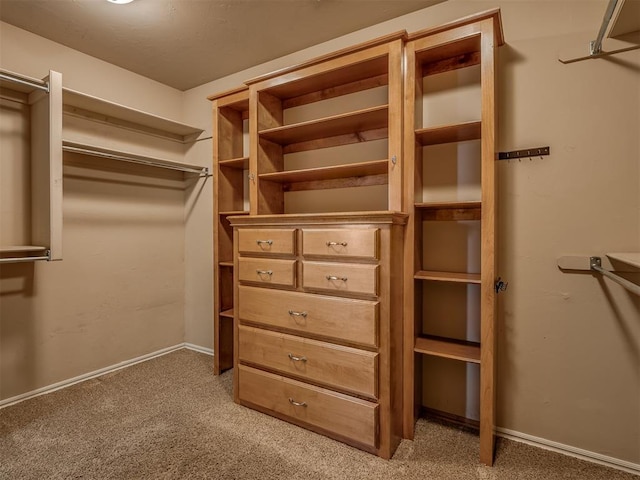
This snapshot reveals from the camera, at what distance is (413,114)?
71.9 inches

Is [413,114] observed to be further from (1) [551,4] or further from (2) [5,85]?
(2) [5,85]

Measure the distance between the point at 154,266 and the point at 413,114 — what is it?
2560mm

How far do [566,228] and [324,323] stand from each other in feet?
4.43

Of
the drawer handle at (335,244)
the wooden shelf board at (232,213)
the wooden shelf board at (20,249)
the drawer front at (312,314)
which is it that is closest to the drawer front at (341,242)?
the drawer handle at (335,244)

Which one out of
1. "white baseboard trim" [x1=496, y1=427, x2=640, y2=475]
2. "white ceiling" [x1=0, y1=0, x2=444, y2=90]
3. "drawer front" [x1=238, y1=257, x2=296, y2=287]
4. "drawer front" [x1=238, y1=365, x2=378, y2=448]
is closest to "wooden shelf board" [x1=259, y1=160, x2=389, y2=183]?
"drawer front" [x1=238, y1=257, x2=296, y2=287]

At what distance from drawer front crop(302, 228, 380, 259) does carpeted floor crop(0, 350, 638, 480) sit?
103 cm

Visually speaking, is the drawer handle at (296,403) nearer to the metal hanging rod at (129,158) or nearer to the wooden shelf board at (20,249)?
the wooden shelf board at (20,249)

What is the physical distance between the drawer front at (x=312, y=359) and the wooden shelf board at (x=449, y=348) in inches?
13.5

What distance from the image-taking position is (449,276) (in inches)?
71.6

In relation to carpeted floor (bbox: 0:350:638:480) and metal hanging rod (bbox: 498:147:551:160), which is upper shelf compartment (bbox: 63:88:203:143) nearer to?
carpeted floor (bbox: 0:350:638:480)

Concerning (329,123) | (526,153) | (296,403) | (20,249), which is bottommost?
(296,403)

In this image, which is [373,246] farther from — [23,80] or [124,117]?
[124,117]

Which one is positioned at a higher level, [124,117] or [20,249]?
[124,117]

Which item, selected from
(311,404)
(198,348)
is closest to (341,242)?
(311,404)
